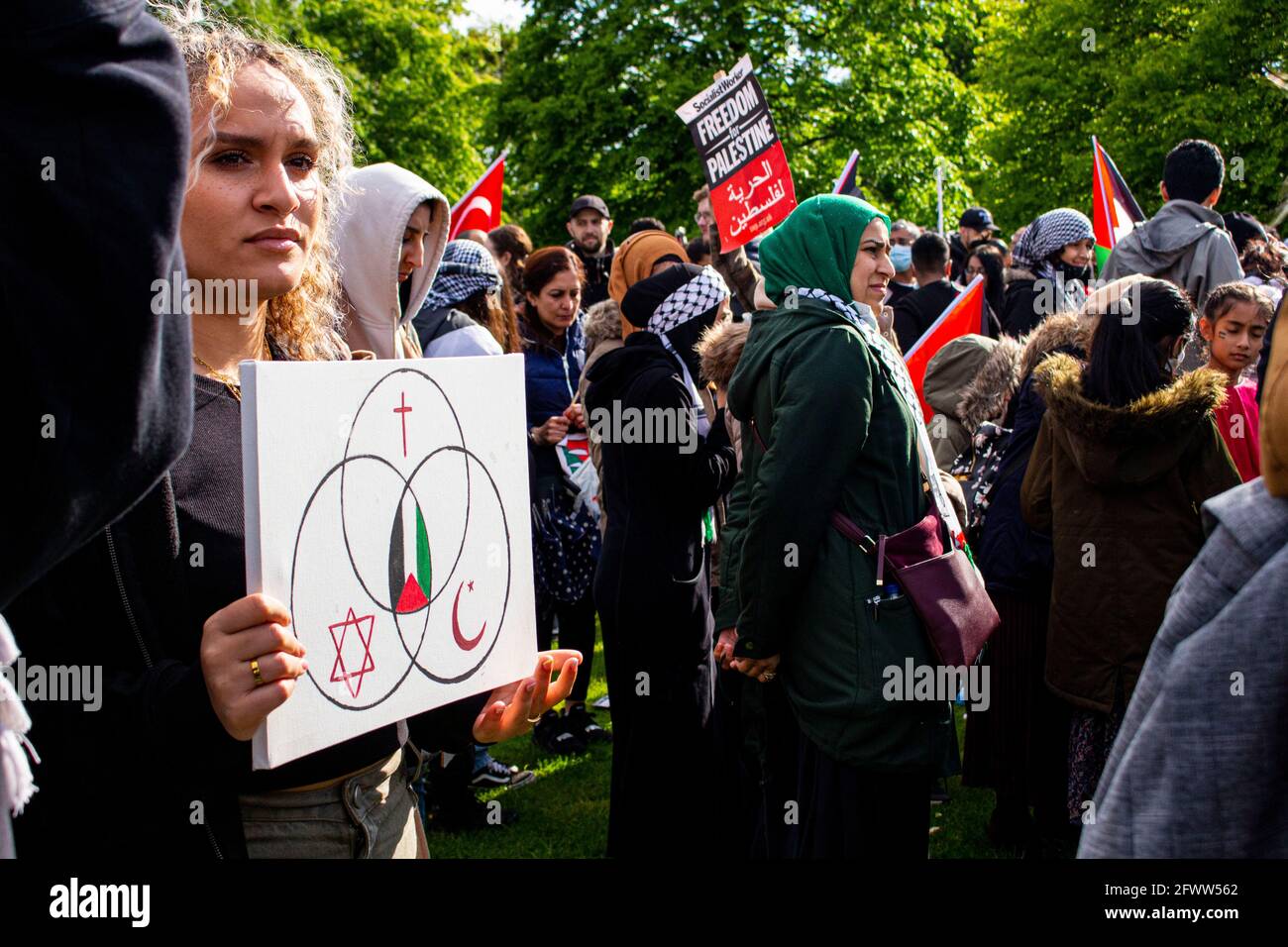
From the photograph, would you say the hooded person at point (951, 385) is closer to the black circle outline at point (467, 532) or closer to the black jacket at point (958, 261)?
the black circle outline at point (467, 532)

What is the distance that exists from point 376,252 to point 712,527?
2.73m

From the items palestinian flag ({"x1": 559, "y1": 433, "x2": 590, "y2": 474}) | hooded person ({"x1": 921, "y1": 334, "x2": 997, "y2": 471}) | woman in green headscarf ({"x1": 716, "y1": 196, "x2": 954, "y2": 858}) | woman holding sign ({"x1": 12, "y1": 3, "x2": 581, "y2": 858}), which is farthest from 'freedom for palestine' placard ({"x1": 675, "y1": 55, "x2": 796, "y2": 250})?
woman holding sign ({"x1": 12, "y1": 3, "x2": 581, "y2": 858})

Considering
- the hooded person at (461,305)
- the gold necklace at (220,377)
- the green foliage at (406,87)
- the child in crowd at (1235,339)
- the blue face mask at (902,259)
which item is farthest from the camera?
the green foliage at (406,87)

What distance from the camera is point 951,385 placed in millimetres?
5844

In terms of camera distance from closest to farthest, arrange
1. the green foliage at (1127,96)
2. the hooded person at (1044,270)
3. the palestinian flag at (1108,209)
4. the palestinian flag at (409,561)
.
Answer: the palestinian flag at (409,561), the palestinian flag at (1108,209), the hooded person at (1044,270), the green foliage at (1127,96)

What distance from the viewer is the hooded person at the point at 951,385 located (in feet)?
19.0

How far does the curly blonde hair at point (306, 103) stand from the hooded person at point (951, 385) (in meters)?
4.01

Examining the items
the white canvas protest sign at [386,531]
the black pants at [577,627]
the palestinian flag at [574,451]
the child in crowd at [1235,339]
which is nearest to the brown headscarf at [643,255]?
the palestinian flag at [574,451]

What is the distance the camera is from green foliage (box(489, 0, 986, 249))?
24.7 meters

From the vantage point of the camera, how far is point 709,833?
4727mm

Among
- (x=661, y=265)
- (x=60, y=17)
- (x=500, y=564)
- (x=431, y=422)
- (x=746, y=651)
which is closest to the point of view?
(x=60, y=17)

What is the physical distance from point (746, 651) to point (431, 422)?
6.72 ft

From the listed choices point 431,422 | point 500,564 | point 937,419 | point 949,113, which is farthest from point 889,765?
point 949,113
